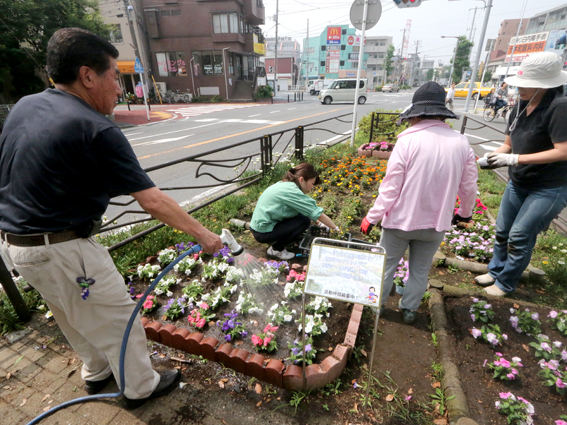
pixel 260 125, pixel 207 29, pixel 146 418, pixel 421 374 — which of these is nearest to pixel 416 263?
pixel 421 374

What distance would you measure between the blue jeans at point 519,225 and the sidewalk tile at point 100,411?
11.6 feet

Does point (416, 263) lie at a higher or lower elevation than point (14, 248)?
lower

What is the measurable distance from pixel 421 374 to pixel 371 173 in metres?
4.63

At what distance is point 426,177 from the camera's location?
2191mm

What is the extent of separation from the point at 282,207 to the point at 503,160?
7.10 ft

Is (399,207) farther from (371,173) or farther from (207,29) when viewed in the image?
(207,29)

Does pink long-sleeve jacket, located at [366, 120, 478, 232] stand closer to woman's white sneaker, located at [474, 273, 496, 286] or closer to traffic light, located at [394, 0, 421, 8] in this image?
woman's white sneaker, located at [474, 273, 496, 286]

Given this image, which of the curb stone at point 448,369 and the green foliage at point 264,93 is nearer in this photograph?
the curb stone at point 448,369

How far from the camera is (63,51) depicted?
1451 millimetres

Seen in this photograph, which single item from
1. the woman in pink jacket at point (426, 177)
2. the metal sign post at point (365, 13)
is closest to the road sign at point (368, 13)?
the metal sign post at point (365, 13)

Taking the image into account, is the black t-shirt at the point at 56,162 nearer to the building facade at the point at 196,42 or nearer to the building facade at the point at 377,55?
the building facade at the point at 196,42

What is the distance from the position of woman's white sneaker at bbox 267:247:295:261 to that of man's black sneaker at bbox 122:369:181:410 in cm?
174

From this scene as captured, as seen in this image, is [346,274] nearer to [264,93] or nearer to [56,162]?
[56,162]

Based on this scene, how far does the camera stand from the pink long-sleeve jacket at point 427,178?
2.16 m
